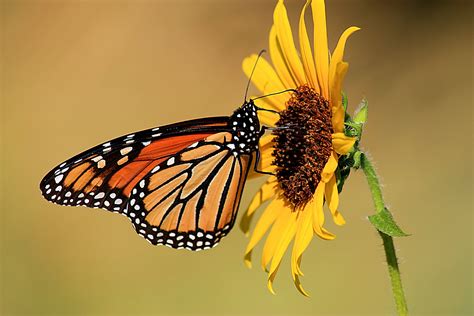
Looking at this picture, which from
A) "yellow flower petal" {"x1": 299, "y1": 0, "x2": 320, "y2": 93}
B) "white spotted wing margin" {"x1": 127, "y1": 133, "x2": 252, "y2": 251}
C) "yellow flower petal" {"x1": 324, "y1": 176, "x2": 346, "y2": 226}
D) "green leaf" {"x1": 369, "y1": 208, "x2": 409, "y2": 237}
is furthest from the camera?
"white spotted wing margin" {"x1": 127, "y1": 133, "x2": 252, "y2": 251}

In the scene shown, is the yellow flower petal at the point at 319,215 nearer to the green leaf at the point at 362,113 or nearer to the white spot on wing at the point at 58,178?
the green leaf at the point at 362,113

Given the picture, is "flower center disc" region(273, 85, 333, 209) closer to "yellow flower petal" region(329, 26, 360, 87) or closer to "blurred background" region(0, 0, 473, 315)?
"yellow flower petal" region(329, 26, 360, 87)

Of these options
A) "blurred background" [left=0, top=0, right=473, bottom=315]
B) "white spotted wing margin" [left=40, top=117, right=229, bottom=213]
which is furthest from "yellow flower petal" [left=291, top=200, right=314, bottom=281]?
"blurred background" [left=0, top=0, right=473, bottom=315]

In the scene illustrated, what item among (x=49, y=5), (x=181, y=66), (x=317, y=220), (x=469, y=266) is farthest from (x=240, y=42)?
(x=317, y=220)

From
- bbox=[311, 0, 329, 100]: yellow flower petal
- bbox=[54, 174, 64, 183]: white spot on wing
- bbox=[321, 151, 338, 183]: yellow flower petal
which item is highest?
bbox=[311, 0, 329, 100]: yellow flower petal

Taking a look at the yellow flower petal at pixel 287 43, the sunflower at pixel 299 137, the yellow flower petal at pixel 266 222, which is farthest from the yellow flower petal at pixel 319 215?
the yellow flower petal at pixel 287 43

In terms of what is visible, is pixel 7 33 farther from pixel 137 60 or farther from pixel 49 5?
pixel 137 60
